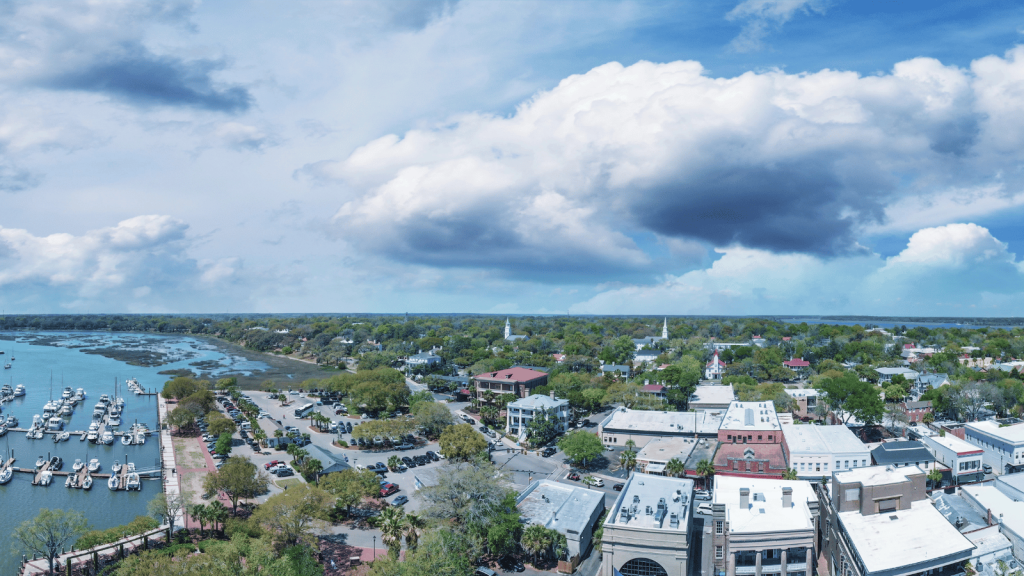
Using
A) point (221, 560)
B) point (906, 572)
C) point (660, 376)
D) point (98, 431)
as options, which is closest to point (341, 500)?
point (221, 560)

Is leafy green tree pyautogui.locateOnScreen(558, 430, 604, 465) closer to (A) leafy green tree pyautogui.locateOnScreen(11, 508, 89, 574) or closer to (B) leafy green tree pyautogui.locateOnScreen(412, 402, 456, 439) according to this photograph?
(B) leafy green tree pyautogui.locateOnScreen(412, 402, 456, 439)

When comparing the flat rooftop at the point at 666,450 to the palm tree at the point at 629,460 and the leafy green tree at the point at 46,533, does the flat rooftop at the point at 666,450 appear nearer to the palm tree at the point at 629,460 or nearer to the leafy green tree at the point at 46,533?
the palm tree at the point at 629,460

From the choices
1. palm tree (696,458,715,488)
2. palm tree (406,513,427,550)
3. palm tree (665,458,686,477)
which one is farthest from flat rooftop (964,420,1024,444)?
palm tree (406,513,427,550)

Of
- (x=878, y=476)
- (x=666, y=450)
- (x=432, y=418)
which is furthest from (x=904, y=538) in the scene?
(x=432, y=418)

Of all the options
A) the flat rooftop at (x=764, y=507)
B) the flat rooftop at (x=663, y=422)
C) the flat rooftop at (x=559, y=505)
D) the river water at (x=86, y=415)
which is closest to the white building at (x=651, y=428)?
the flat rooftop at (x=663, y=422)

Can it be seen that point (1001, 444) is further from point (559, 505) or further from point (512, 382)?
point (512, 382)

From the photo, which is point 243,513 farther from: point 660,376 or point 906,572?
point 660,376
